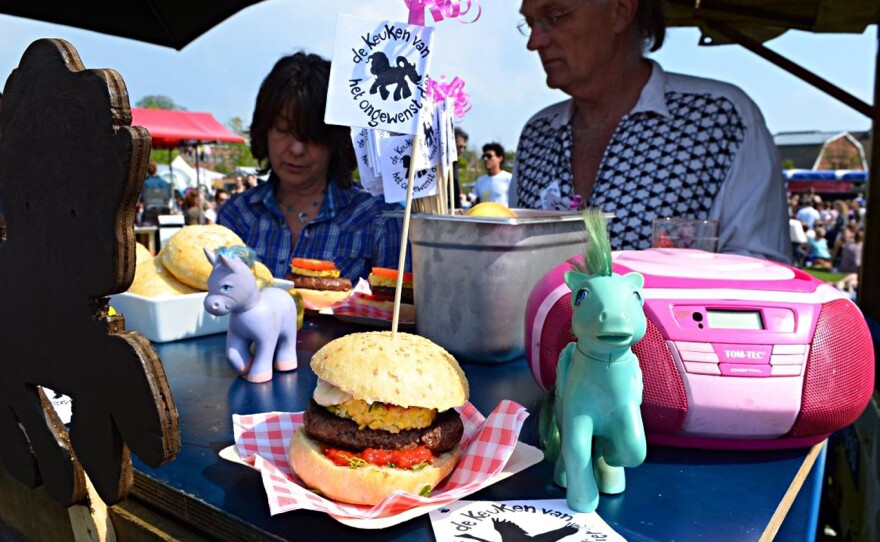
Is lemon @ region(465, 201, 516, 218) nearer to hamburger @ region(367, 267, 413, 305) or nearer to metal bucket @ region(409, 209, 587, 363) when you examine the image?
metal bucket @ region(409, 209, 587, 363)

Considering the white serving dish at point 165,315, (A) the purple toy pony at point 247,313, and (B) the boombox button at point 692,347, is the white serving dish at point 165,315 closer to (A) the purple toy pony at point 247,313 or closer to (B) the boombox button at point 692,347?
(A) the purple toy pony at point 247,313

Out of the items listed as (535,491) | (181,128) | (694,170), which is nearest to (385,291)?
(535,491)

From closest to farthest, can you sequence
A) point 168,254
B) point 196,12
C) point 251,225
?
point 168,254
point 251,225
point 196,12

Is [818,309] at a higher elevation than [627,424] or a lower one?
higher

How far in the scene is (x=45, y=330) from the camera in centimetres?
105

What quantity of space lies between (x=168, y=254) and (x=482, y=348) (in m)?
1.17

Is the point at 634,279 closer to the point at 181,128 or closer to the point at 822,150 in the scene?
the point at 181,128

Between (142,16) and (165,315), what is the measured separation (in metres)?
2.77

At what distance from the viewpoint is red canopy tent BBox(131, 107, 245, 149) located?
1545 centimetres

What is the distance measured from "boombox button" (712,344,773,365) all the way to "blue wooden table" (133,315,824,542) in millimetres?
220

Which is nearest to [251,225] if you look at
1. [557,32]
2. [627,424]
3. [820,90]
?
[557,32]

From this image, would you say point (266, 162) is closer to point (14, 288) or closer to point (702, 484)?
point (14, 288)

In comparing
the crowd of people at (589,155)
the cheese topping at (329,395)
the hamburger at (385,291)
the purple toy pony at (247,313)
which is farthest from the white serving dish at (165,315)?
the crowd of people at (589,155)

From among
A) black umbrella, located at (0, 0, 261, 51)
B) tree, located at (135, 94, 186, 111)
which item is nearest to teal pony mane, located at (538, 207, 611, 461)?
black umbrella, located at (0, 0, 261, 51)
